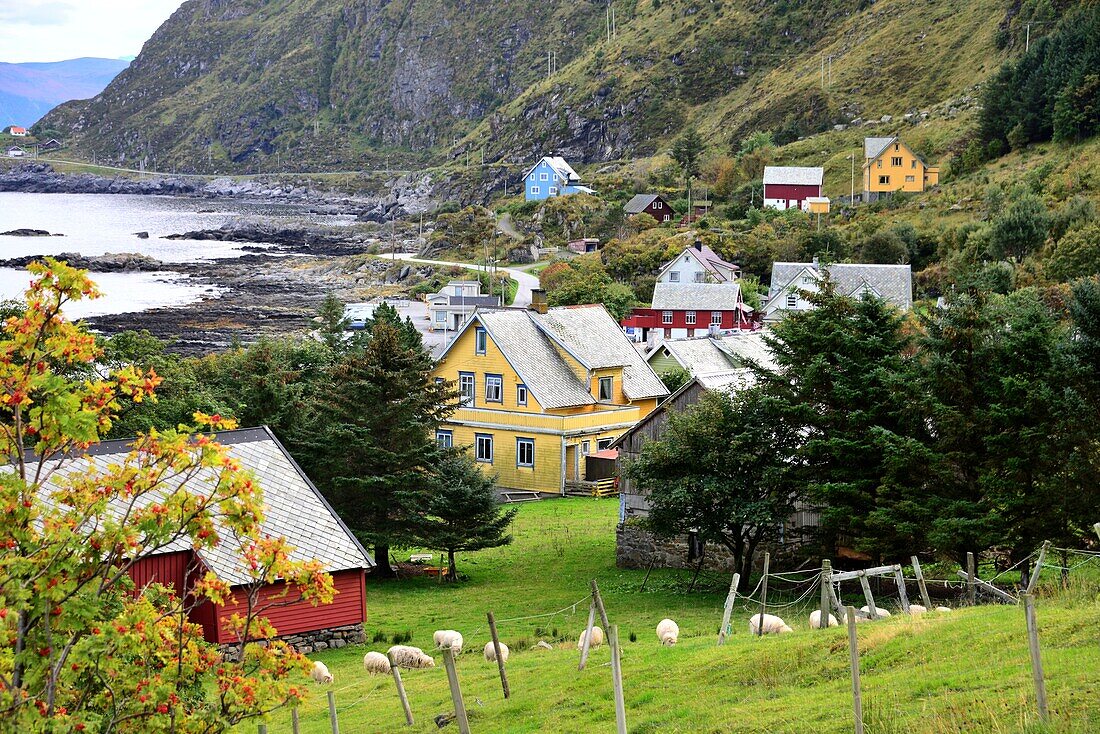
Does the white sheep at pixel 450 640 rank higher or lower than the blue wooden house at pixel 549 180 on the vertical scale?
lower

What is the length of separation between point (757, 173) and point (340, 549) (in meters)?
129

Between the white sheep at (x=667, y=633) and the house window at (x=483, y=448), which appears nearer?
the white sheep at (x=667, y=633)

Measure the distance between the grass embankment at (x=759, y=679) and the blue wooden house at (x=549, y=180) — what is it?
5887 inches

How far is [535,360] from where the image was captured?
51000mm

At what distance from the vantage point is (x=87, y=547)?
443 inches

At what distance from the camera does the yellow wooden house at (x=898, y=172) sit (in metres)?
124

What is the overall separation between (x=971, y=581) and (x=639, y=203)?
12679cm

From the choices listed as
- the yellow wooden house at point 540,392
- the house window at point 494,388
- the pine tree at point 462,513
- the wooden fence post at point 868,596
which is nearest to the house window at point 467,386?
the yellow wooden house at point 540,392

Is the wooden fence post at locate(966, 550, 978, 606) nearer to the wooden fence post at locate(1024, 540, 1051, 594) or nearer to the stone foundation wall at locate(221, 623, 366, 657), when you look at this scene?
the wooden fence post at locate(1024, 540, 1051, 594)

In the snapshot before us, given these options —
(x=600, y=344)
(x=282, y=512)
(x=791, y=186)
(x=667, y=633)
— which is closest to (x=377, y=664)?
(x=282, y=512)

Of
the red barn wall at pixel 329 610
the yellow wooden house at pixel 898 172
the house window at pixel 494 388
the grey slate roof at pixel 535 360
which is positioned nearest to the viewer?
the red barn wall at pixel 329 610

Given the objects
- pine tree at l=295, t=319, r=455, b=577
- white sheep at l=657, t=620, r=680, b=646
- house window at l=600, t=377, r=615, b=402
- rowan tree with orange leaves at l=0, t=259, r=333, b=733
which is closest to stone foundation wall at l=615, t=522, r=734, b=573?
pine tree at l=295, t=319, r=455, b=577

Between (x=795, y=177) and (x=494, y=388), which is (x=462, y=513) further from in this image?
(x=795, y=177)

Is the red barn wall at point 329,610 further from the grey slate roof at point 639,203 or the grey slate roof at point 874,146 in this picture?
the grey slate roof at point 639,203
